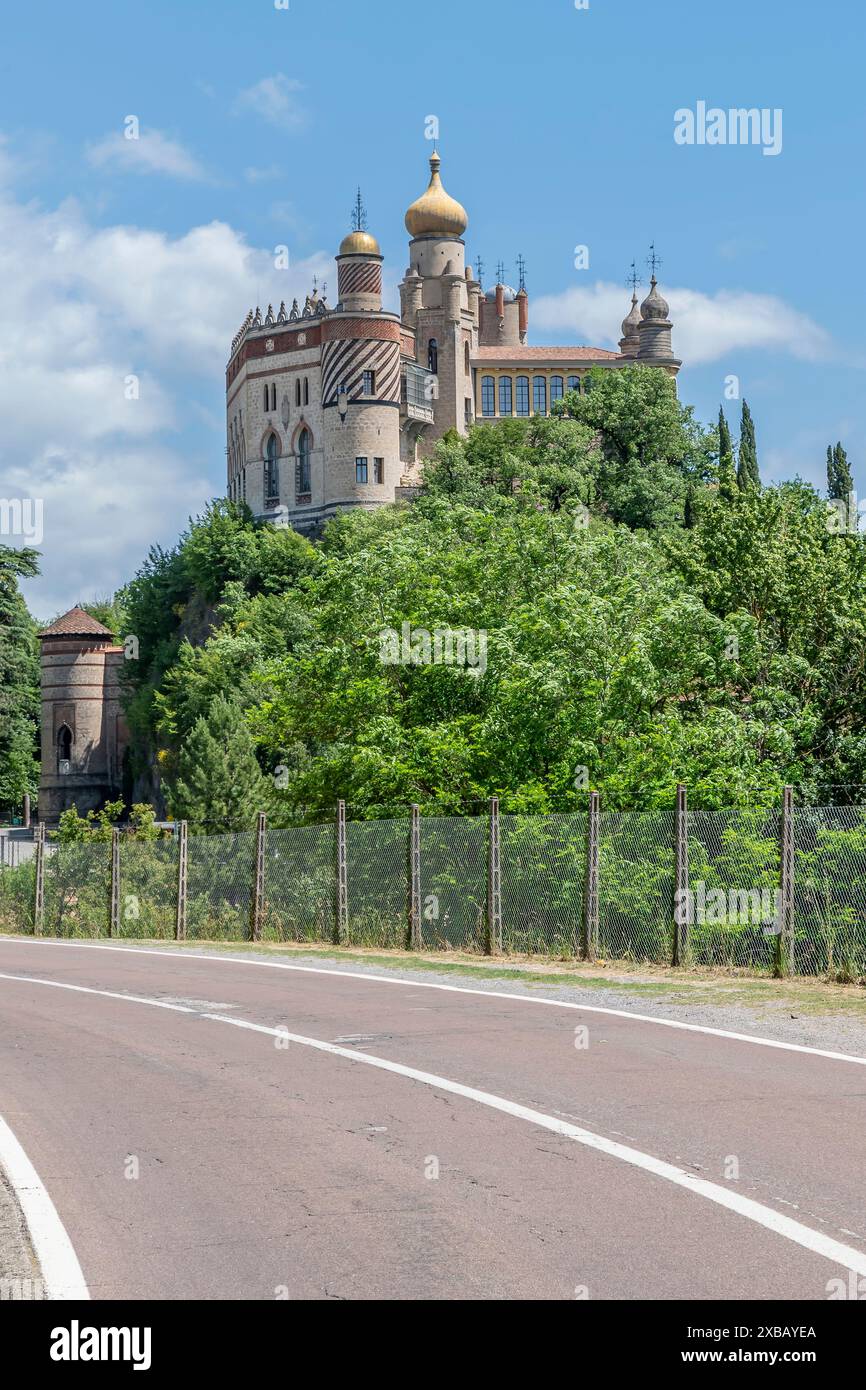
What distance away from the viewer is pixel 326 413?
115m

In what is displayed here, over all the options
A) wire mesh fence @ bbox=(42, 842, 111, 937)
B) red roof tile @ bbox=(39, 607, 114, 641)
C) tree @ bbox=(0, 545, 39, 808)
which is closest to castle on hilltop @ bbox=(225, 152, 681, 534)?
red roof tile @ bbox=(39, 607, 114, 641)

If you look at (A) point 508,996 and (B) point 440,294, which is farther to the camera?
(B) point 440,294

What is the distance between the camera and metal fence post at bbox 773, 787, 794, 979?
16.7m

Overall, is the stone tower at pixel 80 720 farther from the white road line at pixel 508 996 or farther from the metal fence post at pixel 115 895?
the white road line at pixel 508 996

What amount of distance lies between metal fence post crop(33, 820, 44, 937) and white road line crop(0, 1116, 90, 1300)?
24312 millimetres

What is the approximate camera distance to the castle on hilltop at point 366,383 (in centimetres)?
11438

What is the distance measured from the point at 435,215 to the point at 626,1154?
128 m

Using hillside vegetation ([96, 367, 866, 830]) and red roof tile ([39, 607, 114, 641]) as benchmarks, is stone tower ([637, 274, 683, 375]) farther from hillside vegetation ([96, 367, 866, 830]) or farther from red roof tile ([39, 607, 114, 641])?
hillside vegetation ([96, 367, 866, 830])

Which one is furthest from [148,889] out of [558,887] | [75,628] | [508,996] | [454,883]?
[75,628]

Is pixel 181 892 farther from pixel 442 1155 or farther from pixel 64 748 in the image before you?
pixel 64 748

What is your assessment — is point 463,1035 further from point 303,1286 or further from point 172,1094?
point 303,1286

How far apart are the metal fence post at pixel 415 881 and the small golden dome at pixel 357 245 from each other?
321 ft

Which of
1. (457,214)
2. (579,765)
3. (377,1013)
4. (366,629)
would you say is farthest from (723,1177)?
(457,214)

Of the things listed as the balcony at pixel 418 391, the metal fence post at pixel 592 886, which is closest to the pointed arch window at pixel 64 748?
the balcony at pixel 418 391
